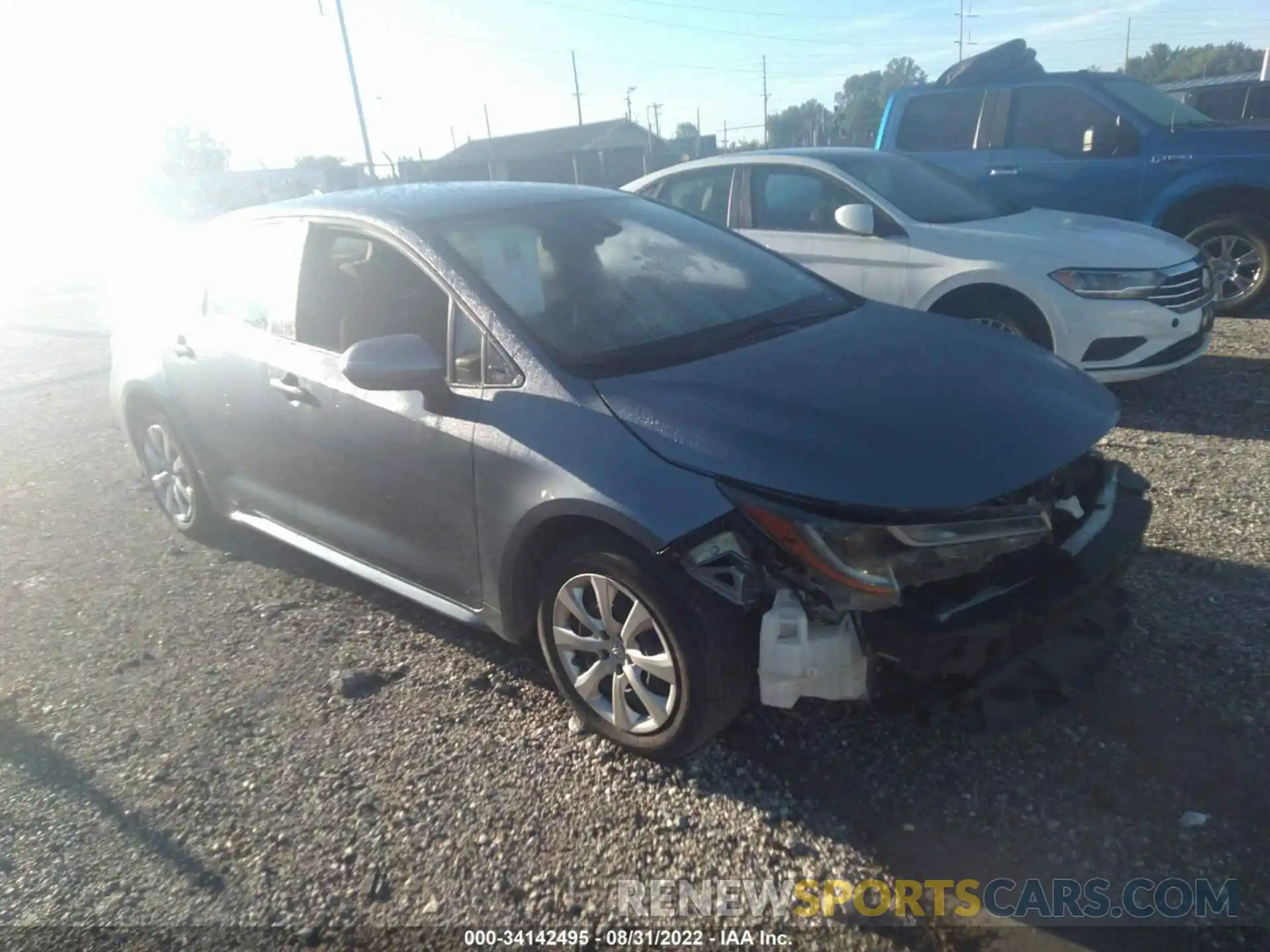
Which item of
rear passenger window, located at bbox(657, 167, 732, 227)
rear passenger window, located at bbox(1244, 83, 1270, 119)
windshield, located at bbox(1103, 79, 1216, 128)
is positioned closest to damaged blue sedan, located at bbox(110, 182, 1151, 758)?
rear passenger window, located at bbox(657, 167, 732, 227)

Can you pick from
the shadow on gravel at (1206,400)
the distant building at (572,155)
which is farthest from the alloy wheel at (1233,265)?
the distant building at (572,155)

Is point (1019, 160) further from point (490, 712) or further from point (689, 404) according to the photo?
point (490, 712)

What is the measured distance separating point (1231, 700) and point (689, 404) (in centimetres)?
194

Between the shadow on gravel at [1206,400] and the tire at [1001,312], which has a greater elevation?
the tire at [1001,312]

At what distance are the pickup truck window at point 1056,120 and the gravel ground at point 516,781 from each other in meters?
4.90

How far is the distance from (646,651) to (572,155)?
4102 cm

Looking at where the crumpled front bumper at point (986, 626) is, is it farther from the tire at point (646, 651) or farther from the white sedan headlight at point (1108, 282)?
the white sedan headlight at point (1108, 282)

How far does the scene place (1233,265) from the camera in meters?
7.36

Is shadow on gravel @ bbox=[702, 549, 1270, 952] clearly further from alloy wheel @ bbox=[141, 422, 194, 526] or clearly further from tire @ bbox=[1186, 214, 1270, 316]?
tire @ bbox=[1186, 214, 1270, 316]

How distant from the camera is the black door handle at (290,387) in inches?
137

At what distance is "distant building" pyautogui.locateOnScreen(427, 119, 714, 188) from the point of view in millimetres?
36938

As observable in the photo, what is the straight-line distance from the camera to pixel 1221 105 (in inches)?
408

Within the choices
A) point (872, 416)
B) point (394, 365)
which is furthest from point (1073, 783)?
point (394, 365)

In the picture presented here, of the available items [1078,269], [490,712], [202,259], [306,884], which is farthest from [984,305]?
[306,884]
